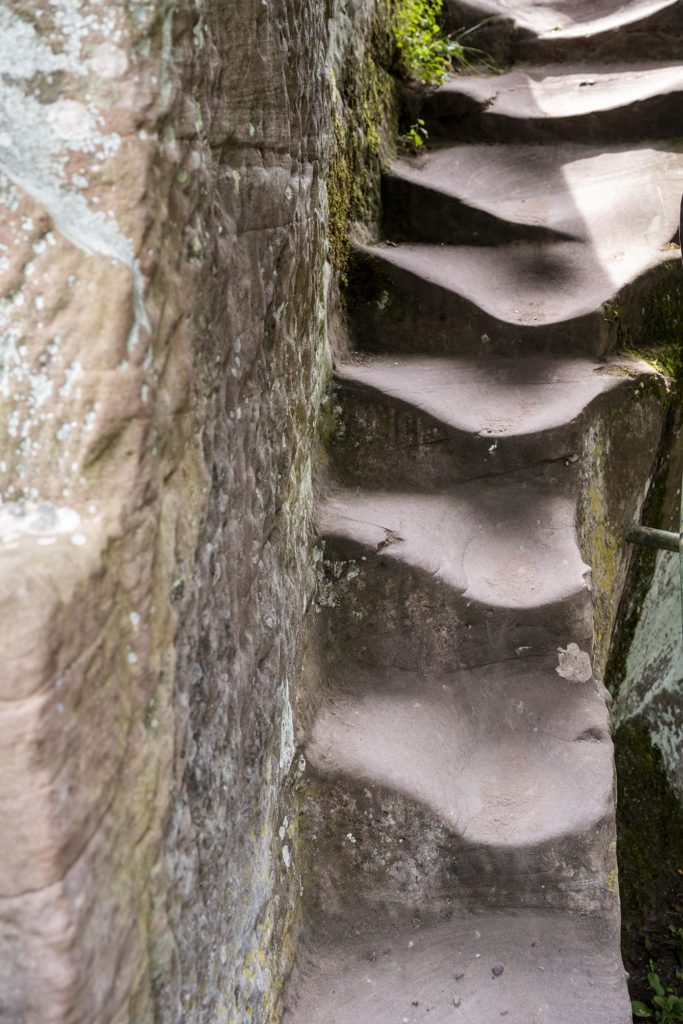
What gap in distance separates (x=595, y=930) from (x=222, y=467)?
101 centimetres

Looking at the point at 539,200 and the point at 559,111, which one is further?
the point at 559,111

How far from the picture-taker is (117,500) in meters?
0.73

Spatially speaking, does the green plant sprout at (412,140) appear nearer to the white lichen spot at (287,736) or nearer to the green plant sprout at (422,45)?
the green plant sprout at (422,45)

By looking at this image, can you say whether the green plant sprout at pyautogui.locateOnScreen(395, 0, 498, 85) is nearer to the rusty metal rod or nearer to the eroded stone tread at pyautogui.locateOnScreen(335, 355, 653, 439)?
the eroded stone tread at pyautogui.locateOnScreen(335, 355, 653, 439)

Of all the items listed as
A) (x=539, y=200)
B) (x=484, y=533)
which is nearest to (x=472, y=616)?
(x=484, y=533)

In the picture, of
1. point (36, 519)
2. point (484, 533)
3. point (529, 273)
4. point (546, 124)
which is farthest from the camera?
point (546, 124)

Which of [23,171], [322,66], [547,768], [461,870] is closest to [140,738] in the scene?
[23,171]

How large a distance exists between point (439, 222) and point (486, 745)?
4.47ft

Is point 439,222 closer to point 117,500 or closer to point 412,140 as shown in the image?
point 412,140

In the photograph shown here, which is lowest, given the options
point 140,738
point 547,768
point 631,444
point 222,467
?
point 547,768

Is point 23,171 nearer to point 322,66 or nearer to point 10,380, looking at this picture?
point 10,380

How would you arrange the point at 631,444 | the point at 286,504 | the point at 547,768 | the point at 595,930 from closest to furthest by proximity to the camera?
the point at 286,504, the point at 595,930, the point at 547,768, the point at 631,444

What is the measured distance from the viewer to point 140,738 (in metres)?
0.78

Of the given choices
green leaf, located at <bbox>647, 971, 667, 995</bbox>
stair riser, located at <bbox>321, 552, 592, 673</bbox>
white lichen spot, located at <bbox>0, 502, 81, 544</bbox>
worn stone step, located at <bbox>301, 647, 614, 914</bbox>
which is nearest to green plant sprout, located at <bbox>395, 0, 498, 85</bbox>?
stair riser, located at <bbox>321, 552, 592, 673</bbox>
